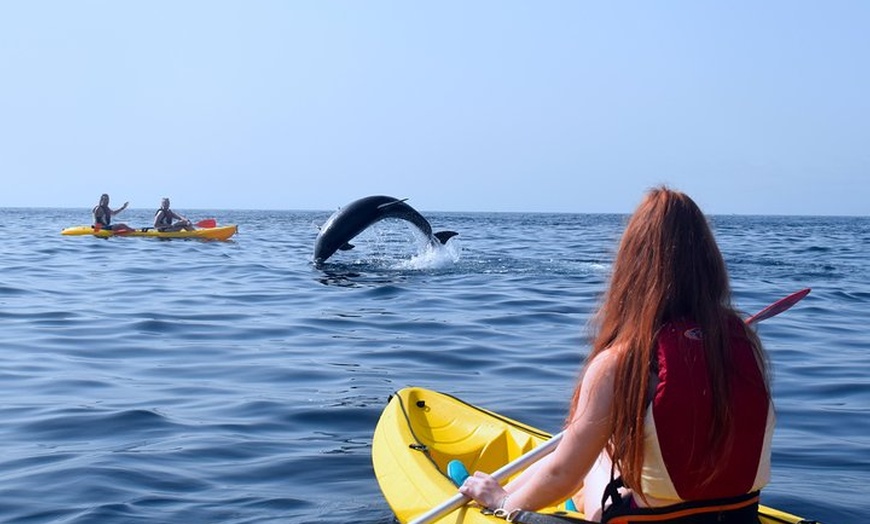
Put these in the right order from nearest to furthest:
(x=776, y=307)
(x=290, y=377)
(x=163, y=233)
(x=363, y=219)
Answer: (x=776, y=307)
(x=290, y=377)
(x=363, y=219)
(x=163, y=233)

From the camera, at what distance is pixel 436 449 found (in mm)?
6059

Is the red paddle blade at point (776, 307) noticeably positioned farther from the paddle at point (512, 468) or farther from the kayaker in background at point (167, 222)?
the kayaker in background at point (167, 222)

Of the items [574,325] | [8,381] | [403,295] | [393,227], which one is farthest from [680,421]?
[393,227]

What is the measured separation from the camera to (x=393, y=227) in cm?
4725

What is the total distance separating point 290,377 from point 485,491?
531cm

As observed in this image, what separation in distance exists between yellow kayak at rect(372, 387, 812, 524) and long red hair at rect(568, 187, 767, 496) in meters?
0.90

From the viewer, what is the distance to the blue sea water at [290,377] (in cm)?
623

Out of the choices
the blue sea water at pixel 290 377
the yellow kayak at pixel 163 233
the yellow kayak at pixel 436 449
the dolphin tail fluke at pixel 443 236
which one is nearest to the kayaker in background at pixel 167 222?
the yellow kayak at pixel 163 233

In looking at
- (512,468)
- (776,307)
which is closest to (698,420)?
(512,468)

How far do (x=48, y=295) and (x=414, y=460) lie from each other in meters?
11.9

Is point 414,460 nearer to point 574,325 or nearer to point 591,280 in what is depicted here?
point 574,325

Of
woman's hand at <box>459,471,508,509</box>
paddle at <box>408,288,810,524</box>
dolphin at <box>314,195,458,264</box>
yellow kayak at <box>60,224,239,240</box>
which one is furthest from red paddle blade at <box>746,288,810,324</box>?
yellow kayak at <box>60,224,239,240</box>

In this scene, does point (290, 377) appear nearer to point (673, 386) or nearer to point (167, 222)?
point (673, 386)

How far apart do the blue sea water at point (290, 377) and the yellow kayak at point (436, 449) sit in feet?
1.53
